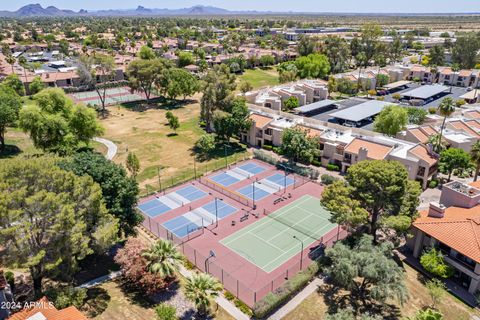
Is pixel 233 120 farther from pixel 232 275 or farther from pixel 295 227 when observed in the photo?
pixel 232 275

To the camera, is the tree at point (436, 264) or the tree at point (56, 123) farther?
the tree at point (56, 123)

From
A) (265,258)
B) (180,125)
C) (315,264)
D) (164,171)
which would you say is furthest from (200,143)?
(315,264)

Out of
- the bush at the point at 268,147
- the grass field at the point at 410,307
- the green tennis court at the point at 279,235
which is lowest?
the grass field at the point at 410,307

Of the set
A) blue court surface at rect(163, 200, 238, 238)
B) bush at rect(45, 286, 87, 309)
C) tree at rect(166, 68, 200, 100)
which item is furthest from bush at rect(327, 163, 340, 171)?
tree at rect(166, 68, 200, 100)

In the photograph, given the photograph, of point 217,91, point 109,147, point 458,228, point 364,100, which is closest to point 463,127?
point 364,100

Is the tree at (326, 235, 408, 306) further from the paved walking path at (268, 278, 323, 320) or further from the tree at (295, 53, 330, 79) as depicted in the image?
the tree at (295, 53, 330, 79)

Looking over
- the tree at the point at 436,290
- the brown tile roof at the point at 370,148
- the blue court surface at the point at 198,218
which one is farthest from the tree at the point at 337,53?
the tree at the point at 436,290

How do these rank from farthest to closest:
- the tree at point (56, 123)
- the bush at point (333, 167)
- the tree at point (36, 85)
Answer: the tree at point (36, 85) < the bush at point (333, 167) < the tree at point (56, 123)

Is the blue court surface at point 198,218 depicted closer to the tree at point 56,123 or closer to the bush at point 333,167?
the bush at point 333,167
